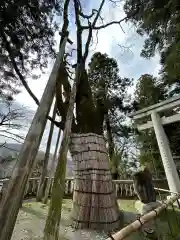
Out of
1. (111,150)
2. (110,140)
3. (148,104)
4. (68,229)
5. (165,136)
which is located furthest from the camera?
(148,104)

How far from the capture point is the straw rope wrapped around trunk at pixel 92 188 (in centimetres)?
240

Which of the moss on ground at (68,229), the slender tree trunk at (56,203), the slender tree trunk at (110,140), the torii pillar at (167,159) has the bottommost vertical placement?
the moss on ground at (68,229)

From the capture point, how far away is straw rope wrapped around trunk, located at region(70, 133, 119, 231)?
2398 millimetres

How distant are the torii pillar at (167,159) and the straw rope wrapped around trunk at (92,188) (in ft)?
6.95

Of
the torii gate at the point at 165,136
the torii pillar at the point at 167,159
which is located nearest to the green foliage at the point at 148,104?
the torii gate at the point at 165,136

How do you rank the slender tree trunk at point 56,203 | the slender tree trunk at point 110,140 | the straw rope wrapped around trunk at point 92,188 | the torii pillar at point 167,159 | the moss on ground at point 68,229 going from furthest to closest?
the slender tree trunk at point 110,140, the torii pillar at point 167,159, the straw rope wrapped around trunk at point 92,188, the moss on ground at point 68,229, the slender tree trunk at point 56,203

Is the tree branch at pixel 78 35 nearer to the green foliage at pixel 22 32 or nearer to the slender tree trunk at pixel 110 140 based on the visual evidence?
the green foliage at pixel 22 32

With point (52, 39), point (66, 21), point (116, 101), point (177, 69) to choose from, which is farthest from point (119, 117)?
point (66, 21)

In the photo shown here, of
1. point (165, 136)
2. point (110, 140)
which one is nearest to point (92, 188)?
point (165, 136)

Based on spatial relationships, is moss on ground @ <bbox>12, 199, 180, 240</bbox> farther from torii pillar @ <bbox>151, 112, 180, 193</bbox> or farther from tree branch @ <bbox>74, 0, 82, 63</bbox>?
tree branch @ <bbox>74, 0, 82, 63</bbox>

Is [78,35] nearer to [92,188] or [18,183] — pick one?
[92,188]

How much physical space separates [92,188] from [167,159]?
269 cm

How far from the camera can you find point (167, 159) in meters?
4.30

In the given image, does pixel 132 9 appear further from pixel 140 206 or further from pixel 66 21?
pixel 140 206
